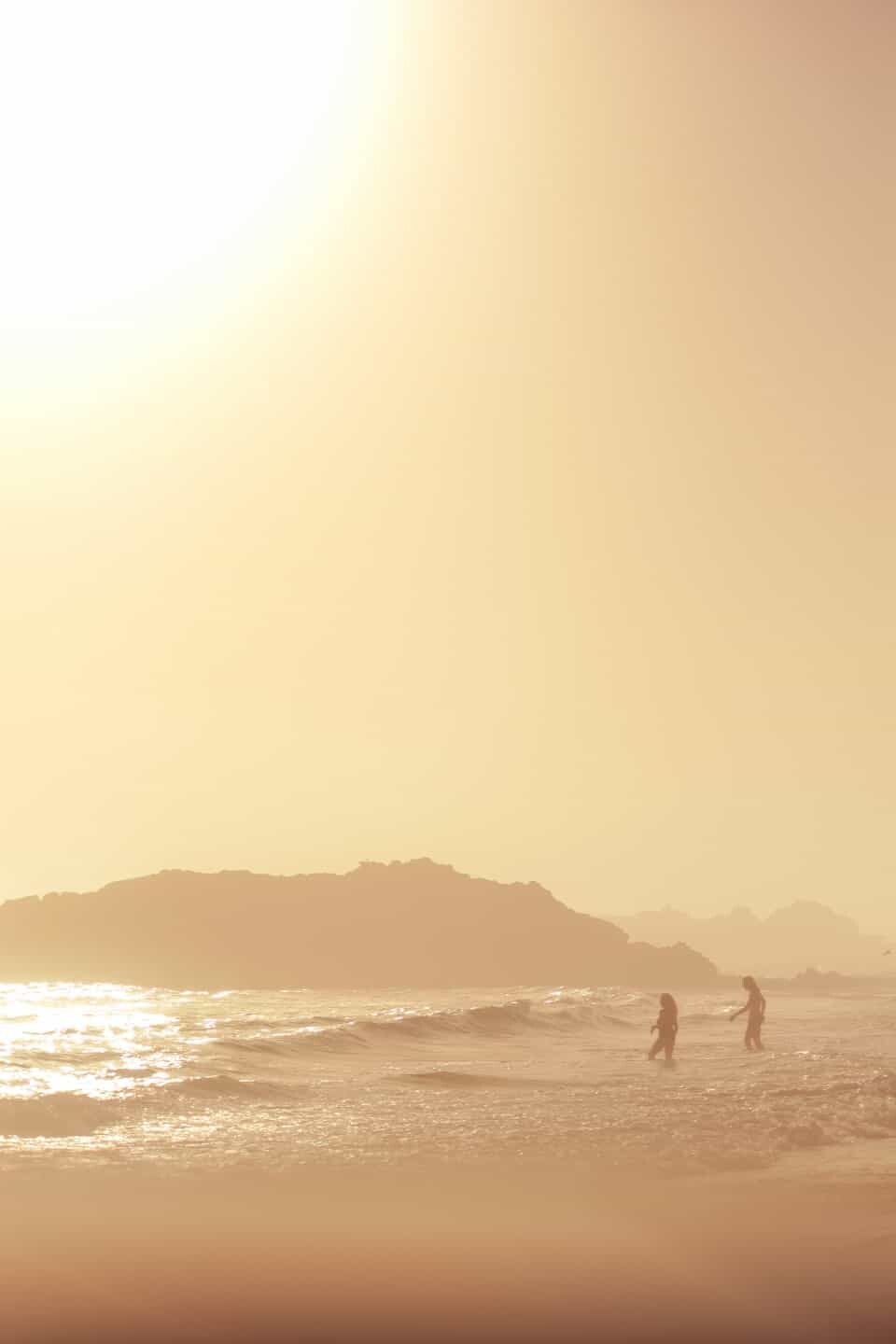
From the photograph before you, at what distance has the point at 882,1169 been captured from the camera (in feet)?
53.7

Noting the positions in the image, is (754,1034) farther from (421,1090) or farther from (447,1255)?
(447,1255)

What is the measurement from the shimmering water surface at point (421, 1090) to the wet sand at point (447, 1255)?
188cm

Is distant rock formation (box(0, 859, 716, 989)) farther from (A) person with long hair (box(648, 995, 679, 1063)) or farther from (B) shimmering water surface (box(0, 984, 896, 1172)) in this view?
(A) person with long hair (box(648, 995, 679, 1063))

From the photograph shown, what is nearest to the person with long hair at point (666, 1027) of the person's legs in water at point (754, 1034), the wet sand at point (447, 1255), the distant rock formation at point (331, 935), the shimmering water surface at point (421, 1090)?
the shimmering water surface at point (421, 1090)

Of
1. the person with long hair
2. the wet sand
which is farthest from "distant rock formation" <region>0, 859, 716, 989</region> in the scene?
the wet sand

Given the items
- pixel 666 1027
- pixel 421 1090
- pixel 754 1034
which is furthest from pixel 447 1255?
pixel 754 1034

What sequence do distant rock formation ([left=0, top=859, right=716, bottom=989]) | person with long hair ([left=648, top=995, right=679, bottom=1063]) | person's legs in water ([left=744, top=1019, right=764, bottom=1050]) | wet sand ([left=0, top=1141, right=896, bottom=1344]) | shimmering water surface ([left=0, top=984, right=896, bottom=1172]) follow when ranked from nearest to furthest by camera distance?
1. wet sand ([left=0, top=1141, right=896, bottom=1344])
2. shimmering water surface ([left=0, top=984, right=896, bottom=1172])
3. person with long hair ([left=648, top=995, right=679, bottom=1063])
4. person's legs in water ([left=744, top=1019, right=764, bottom=1050])
5. distant rock formation ([left=0, top=859, right=716, bottom=989])

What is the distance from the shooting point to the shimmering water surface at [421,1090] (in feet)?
58.9

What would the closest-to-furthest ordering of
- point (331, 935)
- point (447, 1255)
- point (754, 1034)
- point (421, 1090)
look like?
point (447, 1255), point (421, 1090), point (754, 1034), point (331, 935)

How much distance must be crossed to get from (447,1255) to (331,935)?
8774cm

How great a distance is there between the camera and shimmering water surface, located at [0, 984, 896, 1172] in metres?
17.9

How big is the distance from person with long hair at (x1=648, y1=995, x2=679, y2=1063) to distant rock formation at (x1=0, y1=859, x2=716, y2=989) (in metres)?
58.0

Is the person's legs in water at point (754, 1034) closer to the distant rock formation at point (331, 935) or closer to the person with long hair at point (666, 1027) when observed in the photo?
the person with long hair at point (666, 1027)

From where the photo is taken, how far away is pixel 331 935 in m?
98.1
